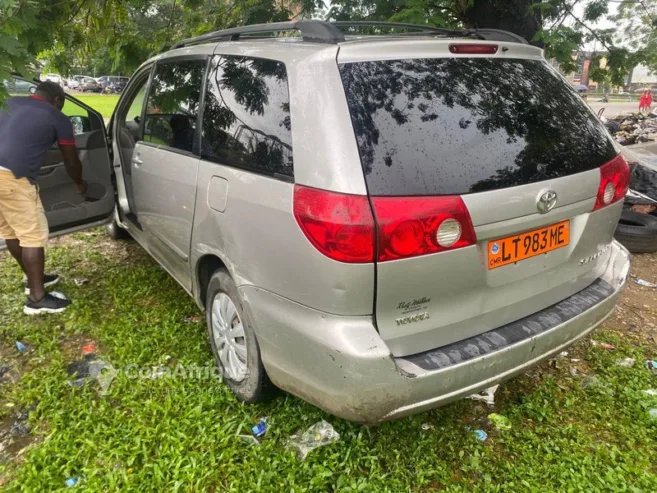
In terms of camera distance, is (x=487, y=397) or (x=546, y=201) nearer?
(x=546, y=201)

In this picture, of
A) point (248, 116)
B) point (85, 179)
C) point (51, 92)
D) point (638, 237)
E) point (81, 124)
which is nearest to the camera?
point (248, 116)

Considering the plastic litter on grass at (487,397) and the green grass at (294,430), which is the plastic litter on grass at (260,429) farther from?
the plastic litter on grass at (487,397)

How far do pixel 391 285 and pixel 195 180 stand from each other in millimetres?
1367

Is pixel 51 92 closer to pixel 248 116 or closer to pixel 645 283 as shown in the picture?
pixel 248 116

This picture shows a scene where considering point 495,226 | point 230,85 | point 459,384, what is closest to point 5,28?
point 230,85

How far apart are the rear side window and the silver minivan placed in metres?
0.01

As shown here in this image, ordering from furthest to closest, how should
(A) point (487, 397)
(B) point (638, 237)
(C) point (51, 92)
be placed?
1. (B) point (638, 237)
2. (C) point (51, 92)
3. (A) point (487, 397)

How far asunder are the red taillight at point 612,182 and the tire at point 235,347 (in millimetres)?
1734

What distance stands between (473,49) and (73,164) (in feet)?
9.96

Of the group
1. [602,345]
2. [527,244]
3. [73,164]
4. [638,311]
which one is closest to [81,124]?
[73,164]

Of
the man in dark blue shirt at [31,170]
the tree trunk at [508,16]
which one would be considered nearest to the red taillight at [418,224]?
the man in dark blue shirt at [31,170]

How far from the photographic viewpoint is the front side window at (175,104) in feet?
9.35

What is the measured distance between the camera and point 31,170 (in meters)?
3.44

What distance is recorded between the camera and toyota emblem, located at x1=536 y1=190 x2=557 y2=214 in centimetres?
202
